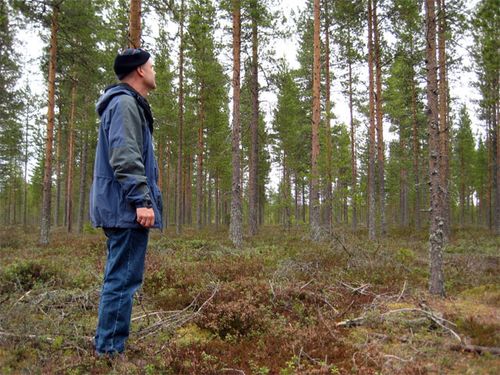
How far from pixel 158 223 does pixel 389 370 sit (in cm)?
251

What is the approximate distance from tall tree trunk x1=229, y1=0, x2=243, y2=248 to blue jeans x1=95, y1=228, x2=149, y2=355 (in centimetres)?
954

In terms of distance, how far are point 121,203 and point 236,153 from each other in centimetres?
1105

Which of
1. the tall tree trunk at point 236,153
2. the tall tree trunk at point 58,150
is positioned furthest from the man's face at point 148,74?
the tall tree trunk at point 58,150

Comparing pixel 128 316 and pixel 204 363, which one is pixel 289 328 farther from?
pixel 128 316

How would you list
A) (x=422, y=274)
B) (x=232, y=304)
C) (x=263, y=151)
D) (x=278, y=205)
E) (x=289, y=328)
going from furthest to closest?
(x=263, y=151) < (x=278, y=205) < (x=422, y=274) < (x=232, y=304) < (x=289, y=328)

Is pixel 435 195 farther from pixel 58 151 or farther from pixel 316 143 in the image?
pixel 58 151

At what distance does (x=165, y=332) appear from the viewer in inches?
165

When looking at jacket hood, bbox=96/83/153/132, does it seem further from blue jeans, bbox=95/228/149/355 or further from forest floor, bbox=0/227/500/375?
forest floor, bbox=0/227/500/375

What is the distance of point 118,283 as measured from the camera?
10.3ft

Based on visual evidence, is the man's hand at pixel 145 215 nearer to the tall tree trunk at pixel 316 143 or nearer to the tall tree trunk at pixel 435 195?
the tall tree trunk at pixel 435 195

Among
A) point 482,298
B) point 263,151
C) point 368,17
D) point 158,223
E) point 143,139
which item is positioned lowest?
point 482,298

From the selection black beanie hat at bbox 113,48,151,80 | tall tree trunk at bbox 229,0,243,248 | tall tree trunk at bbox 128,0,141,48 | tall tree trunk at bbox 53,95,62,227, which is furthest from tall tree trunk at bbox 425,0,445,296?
tall tree trunk at bbox 53,95,62,227

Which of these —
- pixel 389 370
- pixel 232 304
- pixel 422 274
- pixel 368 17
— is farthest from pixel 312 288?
pixel 368 17

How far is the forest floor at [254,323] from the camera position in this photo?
136 inches
